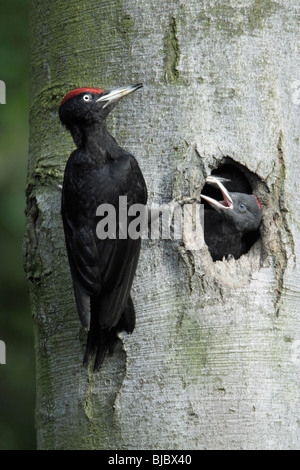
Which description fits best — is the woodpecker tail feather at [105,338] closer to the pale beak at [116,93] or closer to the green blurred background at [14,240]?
the pale beak at [116,93]

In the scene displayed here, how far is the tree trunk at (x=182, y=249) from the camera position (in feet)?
11.1

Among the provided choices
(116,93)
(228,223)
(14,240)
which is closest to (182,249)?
(116,93)

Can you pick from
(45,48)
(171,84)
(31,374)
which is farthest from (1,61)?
(171,84)

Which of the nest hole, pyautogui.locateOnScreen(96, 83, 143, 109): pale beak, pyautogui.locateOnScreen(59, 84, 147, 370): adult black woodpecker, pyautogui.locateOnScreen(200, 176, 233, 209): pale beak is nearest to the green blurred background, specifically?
the nest hole

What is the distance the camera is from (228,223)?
4547mm

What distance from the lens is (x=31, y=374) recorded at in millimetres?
6988

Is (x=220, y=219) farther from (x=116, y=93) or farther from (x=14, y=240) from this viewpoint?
(x=14, y=240)

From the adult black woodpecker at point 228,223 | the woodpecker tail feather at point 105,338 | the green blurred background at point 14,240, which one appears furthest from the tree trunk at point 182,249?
the green blurred background at point 14,240

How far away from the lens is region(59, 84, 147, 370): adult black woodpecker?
354 cm

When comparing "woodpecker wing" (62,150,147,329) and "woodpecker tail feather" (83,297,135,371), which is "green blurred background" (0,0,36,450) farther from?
"woodpecker tail feather" (83,297,135,371)

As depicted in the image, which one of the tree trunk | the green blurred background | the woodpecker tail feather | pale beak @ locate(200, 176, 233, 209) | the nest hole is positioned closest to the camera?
the tree trunk

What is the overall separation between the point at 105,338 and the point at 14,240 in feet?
11.7

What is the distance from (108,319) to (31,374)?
3598mm

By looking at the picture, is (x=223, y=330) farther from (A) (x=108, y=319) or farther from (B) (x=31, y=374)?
(B) (x=31, y=374)
